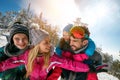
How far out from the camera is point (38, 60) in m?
4.81

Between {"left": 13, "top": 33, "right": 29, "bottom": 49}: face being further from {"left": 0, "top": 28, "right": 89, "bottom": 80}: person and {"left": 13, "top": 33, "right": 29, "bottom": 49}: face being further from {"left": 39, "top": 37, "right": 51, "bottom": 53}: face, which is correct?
{"left": 39, "top": 37, "right": 51, "bottom": 53}: face

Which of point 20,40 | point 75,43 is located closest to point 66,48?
point 75,43

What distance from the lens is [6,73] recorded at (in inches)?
191

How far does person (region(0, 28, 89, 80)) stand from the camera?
470 cm

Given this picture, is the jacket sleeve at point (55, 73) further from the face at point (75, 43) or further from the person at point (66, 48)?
the face at point (75, 43)

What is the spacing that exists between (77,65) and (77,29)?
24.1 inches

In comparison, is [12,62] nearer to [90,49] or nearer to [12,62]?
[12,62]

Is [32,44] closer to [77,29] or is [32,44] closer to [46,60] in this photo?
[46,60]

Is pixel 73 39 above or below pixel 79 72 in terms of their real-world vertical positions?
above

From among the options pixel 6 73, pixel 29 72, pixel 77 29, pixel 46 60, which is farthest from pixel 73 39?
pixel 6 73

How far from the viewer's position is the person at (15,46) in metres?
4.77

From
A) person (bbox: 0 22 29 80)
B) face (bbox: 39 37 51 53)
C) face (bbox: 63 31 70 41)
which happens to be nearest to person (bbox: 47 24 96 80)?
face (bbox: 63 31 70 41)

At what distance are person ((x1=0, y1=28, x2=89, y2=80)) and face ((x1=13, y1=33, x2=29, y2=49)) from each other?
0.12 metres

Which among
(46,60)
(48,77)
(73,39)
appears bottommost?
(48,77)
